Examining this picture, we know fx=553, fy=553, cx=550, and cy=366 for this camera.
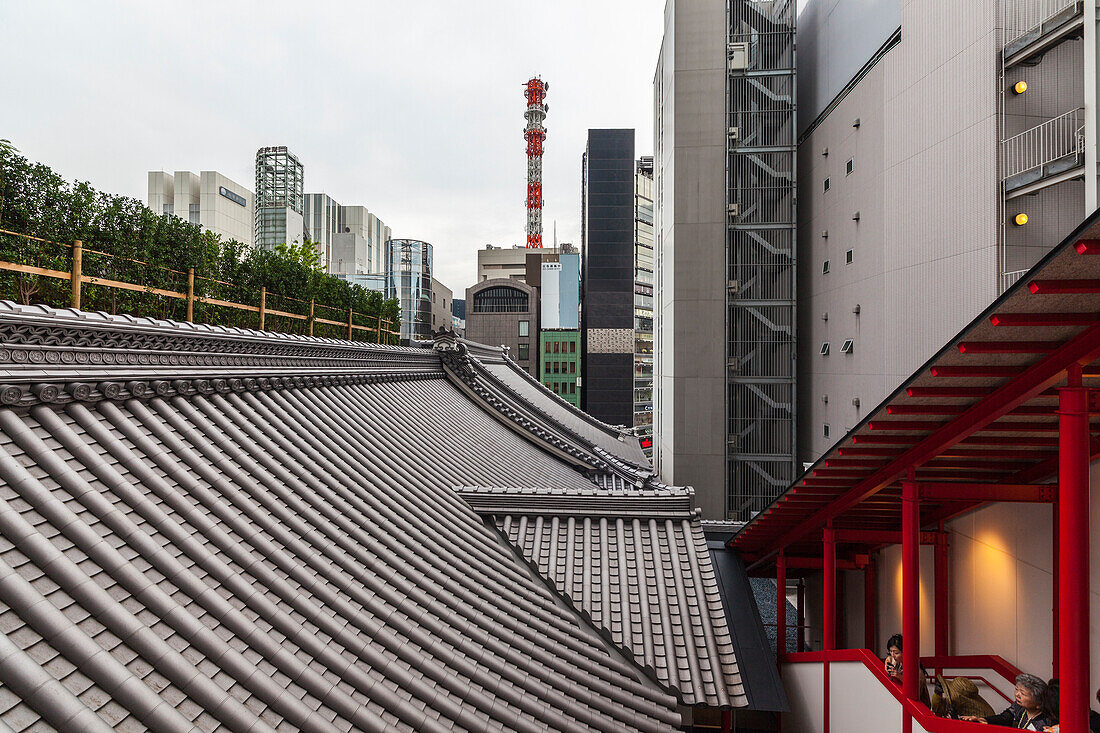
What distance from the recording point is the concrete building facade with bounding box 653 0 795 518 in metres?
22.0

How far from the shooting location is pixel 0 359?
11.2 feet

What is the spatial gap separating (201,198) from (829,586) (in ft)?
187

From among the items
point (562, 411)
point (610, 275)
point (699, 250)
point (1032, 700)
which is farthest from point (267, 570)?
point (610, 275)

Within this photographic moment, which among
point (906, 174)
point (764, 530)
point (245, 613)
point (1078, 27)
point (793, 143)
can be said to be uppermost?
point (793, 143)

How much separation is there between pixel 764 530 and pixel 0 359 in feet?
30.0

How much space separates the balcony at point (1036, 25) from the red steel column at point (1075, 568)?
33.6 ft

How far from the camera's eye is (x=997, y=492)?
5453 millimetres

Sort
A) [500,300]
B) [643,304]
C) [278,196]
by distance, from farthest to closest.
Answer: [278,196], [500,300], [643,304]

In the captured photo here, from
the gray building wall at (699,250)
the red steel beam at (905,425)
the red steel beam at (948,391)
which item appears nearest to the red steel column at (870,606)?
the red steel beam at (905,425)

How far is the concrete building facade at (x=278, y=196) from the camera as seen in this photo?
69688 millimetres

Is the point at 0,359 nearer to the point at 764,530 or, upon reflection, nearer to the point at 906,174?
the point at 764,530

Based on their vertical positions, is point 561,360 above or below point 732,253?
below

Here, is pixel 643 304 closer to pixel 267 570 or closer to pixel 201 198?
pixel 201 198

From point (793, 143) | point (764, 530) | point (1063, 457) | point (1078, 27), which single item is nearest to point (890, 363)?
point (1078, 27)
